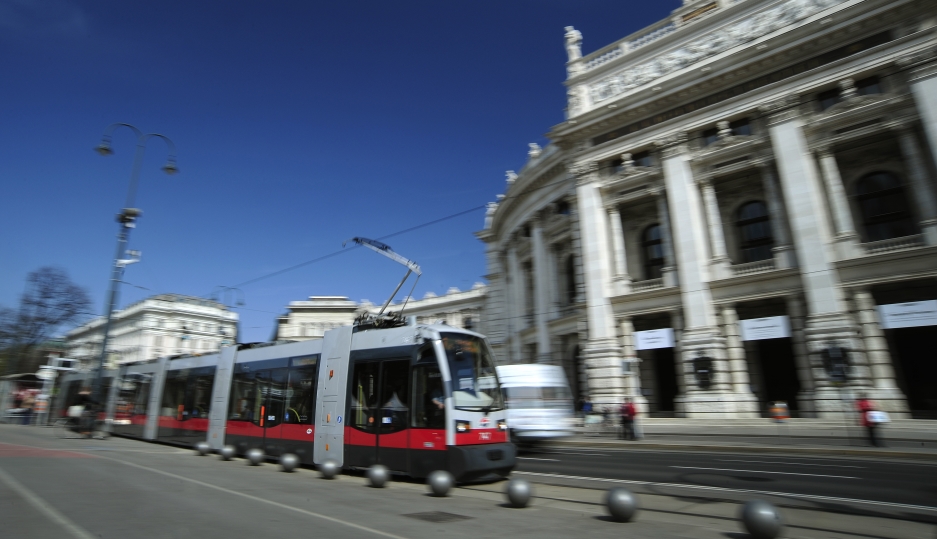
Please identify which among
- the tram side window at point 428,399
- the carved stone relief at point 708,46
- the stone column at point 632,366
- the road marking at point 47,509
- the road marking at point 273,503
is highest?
the carved stone relief at point 708,46

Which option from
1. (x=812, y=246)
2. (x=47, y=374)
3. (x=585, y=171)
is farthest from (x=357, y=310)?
(x=812, y=246)

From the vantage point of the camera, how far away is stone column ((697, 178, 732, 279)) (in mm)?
25641

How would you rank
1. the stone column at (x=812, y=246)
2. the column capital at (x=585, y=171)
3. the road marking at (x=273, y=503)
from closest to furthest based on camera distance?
1. the road marking at (x=273, y=503)
2. the stone column at (x=812, y=246)
3. the column capital at (x=585, y=171)

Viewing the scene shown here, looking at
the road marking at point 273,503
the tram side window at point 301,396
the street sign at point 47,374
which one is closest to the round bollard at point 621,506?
the road marking at point 273,503

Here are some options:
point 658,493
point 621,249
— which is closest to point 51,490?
point 658,493

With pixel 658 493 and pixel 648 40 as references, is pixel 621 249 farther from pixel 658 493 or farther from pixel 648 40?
pixel 658 493

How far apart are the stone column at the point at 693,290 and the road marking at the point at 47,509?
24.3 m

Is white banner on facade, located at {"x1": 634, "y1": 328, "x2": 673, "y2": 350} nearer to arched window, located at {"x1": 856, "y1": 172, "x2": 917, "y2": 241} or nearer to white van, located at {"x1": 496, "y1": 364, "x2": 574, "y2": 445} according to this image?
white van, located at {"x1": 496, "y1": 364, "x2": 574, "y2": 445}

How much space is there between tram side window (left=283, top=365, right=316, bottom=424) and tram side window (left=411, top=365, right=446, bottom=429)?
12.1 ft

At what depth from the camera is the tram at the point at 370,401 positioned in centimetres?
1032

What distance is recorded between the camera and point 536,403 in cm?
1977

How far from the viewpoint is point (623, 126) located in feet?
98.3

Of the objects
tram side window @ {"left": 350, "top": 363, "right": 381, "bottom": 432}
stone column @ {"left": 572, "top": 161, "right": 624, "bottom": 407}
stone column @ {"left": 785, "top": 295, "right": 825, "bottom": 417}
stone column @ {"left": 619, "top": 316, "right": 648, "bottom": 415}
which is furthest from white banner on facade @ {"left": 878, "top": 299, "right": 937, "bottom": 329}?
tram side window @ {"left": 350, "top": 363, "right": 381, "bottom": 432}

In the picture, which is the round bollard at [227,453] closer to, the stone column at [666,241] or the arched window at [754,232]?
the stone column at [666,241]
